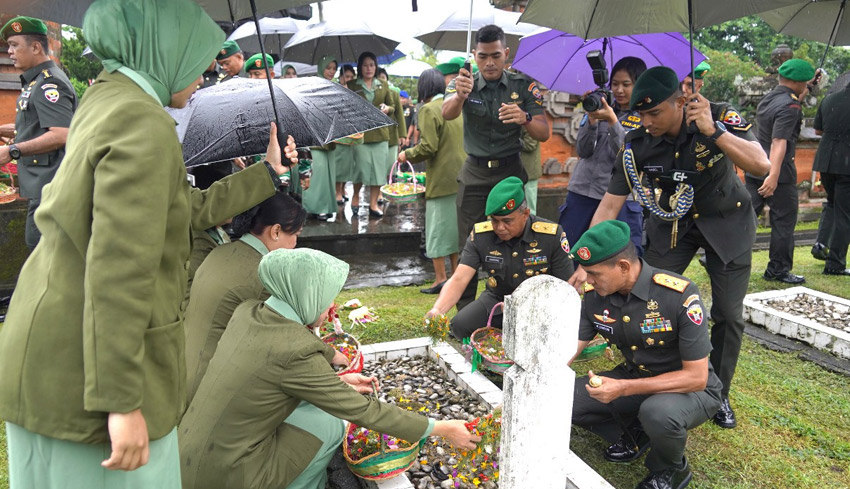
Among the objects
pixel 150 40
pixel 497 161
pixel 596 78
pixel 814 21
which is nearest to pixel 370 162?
pixel 497 161

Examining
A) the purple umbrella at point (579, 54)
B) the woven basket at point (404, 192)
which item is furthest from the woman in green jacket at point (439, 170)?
the purple umbrella at point (579, 54)

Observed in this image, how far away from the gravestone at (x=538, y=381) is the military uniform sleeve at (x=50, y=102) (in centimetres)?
362

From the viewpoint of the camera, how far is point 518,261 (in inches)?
157

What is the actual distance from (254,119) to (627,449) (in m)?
2.69

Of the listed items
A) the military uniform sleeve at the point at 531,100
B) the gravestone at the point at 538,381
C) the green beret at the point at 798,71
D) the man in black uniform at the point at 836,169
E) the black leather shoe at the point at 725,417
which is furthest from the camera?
the man in black uniform at the point at 836,169

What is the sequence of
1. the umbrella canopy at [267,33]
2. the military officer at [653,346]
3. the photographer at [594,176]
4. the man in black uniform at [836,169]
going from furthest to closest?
the umbrella canopy at [267,33], the man in black uniform at [836,169], the photographer at [594,176], the military officer at [653,346]

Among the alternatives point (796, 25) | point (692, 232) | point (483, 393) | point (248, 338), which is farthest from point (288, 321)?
point (796, 25)

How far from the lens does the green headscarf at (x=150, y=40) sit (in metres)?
1.58

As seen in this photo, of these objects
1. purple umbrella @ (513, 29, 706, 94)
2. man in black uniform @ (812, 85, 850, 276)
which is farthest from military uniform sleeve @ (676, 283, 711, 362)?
man in black uniform @ (812, 85, 850, 276)

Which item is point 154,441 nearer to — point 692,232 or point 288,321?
point 288,321

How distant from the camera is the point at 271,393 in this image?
7.64ft

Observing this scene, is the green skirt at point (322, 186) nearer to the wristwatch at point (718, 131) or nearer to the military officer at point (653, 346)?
the military officer at point (653, 346)

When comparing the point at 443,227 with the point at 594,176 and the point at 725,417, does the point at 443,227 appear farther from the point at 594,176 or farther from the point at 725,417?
the point at 725,417

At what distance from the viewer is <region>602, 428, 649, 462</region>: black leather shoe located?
10.5 ft
